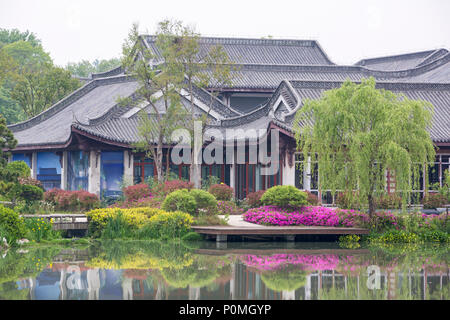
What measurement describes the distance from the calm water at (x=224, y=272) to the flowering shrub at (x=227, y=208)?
4.89 m

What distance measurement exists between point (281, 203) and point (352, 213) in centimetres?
201

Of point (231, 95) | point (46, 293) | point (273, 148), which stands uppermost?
point (231, 95)

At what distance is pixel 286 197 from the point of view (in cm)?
2136

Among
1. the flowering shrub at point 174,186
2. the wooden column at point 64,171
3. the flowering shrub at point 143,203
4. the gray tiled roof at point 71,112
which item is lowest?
the flowering shrub at point 143,203

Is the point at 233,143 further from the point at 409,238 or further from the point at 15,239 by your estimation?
the point at 15,239

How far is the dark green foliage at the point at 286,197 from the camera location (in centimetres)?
2138

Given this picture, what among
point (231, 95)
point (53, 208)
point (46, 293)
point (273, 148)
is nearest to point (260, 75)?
point (231, 95)

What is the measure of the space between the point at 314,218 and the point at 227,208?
4399 mm

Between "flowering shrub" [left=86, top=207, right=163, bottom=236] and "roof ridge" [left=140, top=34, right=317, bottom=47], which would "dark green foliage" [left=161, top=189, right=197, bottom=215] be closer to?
"flowering shrub" [left=86, top=207, right=163, bottom=236]

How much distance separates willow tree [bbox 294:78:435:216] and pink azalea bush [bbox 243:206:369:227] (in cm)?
56

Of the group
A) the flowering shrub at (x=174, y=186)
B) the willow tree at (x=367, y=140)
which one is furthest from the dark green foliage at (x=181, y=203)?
the willow tree at (x=367, y=140)

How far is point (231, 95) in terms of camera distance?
3741cm

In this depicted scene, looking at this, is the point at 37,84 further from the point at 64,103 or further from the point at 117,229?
the point at 117,229

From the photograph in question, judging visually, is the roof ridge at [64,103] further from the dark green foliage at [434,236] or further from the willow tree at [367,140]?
the dark green foliage at [434,236]
